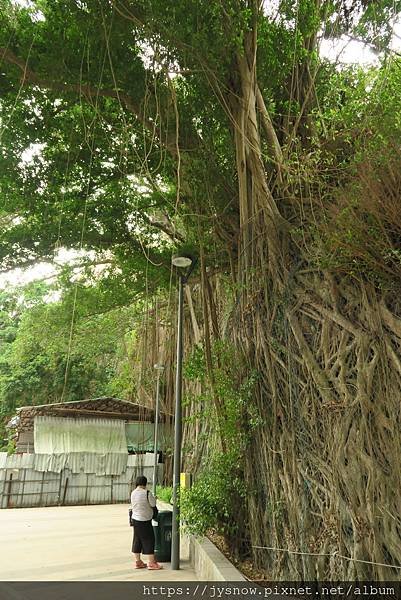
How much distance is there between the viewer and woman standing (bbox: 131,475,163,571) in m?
5.35

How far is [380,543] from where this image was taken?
3305 mm

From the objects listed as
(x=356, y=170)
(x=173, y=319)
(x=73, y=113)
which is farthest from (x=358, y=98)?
(x=173, y=319)

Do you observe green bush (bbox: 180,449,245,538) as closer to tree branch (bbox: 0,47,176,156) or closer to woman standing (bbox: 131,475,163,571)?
woman standing (bbox: 131,475,163,571)

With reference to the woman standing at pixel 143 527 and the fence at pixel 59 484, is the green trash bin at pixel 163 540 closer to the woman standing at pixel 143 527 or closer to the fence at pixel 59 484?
the woman standing at pixel 143 527

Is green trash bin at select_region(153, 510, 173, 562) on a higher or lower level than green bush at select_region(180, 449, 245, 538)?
lower

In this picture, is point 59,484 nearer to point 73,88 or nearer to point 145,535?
point 145,535

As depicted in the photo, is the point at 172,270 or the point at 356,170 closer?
the point at 356,170

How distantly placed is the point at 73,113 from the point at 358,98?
12.4 ft

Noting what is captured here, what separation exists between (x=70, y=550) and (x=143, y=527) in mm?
2168

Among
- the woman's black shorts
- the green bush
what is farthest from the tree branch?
the woman's black shorts

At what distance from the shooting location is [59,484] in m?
14.2

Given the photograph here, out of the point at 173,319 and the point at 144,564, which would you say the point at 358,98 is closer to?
the point at 144,564

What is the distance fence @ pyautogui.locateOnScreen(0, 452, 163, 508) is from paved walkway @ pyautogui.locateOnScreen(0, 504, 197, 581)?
205 centimetres

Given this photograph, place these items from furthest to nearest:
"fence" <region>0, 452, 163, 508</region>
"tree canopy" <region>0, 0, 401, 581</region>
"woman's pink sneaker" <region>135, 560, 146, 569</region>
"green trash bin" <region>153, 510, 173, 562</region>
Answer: "fence" <region>0, 452, 163, 508</region>, "green trash bin" <region>153, 510, 173, 562</region>, "woman's pink sneaker" <region>135, 560, 146, 569</region>, "tree canopy" <region>0, 0, 401, 581</region>
